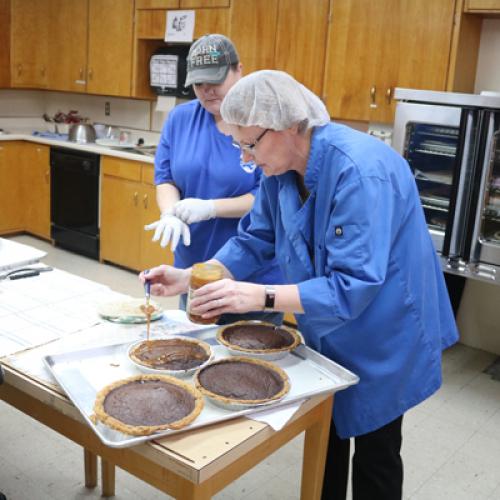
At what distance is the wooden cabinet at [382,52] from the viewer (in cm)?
315

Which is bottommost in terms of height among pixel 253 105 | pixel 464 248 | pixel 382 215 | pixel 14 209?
pixel 14 209

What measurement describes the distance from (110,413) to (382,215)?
2.25 ft

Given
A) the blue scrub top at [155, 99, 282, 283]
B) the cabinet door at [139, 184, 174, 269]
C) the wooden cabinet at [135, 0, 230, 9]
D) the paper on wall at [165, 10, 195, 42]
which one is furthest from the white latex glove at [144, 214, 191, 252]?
the paper on wall at [165, 10, 195, 42]

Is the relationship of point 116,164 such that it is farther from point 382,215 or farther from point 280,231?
point 382,215

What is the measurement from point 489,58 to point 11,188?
392 centimetres

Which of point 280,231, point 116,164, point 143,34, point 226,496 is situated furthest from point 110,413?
point 143,34

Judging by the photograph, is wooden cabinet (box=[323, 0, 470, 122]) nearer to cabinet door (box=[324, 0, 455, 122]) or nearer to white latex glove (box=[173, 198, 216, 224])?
cabinet door (box=[324, 0, 455, 122])

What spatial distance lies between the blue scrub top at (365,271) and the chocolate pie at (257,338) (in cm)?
6

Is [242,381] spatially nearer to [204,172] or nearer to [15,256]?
[204,172]

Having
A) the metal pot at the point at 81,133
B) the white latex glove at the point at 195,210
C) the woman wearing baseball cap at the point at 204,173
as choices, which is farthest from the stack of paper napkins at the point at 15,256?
the metal pot at the point at 81,133

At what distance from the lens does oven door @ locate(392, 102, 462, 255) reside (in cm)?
300

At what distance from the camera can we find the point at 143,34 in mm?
4590

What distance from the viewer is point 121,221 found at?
4668mm

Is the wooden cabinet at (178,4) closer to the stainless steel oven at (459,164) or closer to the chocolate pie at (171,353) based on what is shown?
the stainless steel oven at (459,164)
